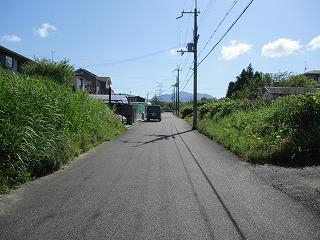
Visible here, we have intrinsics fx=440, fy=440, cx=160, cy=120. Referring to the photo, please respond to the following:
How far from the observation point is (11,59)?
45062 mm

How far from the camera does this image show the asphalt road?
635cm

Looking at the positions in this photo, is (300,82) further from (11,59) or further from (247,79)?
(11,59)

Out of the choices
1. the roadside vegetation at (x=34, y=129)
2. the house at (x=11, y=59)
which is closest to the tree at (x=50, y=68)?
the house at (x=11, y=59)

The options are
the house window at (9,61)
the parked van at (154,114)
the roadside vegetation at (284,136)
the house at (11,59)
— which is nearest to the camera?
the roadside vegetation at (284,136)

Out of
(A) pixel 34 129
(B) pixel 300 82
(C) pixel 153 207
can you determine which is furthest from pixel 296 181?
(B) pixel 300 82

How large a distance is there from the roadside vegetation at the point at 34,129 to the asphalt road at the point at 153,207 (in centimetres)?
46

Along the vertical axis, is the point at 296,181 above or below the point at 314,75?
below

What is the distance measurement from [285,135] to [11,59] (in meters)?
36.2

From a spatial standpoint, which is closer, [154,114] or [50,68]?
[50,68]

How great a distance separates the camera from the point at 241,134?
19422 mm

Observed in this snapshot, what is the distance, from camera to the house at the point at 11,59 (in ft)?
138

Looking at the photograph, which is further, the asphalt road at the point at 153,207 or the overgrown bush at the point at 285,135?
the overgrown bush at the point at 285,135

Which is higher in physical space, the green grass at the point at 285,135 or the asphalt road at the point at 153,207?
the green grass at the point at 285,135

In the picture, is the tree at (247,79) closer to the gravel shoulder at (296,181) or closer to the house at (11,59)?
the house at (11,59)
